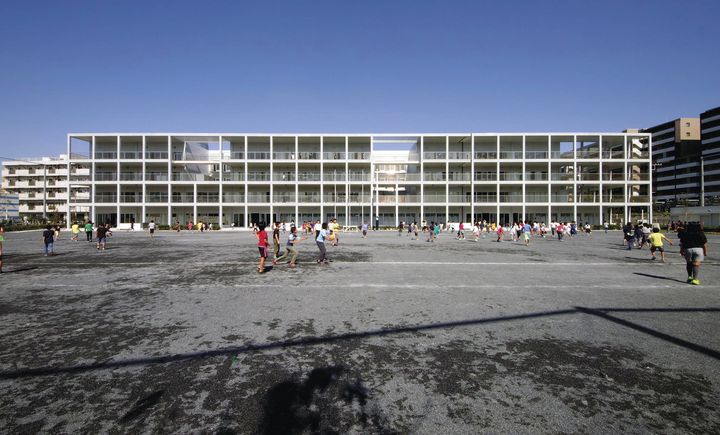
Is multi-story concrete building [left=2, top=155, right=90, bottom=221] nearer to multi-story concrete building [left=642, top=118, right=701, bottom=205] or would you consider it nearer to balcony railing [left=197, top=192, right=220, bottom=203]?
balcony railing [left=197, top=192, right=220, bottom=203]

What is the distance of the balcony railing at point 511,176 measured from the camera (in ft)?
152

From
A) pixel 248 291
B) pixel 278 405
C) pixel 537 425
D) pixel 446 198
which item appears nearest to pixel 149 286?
pixel 248 291

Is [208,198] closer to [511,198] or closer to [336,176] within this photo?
[336,176]

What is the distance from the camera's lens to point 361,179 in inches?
1841

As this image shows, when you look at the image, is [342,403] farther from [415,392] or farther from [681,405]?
[681,405]

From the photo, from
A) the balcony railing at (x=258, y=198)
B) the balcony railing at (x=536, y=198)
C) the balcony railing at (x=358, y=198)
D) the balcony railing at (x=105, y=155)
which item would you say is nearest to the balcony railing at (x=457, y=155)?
the balcony railing at (x=536, y=198)

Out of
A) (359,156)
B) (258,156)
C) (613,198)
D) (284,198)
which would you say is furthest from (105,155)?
(613,198)

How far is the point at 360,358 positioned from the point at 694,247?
9.62 meters

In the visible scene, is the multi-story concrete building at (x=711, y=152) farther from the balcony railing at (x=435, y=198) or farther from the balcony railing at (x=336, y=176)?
the balcony railing at (x=336, y=176)

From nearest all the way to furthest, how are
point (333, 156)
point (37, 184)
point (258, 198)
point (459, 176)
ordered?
point (258, 198) < point (333, 156) < point (459, 176) < point (37, 184)

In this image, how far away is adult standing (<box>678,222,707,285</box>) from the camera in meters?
8.44

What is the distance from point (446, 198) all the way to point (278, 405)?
44.1 metres

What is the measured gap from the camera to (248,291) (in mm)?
7672

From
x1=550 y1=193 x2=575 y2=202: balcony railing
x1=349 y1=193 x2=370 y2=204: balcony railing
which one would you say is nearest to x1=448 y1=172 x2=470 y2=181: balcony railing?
x1=550 y1=193 x2=575 y2=202: balcony railing
